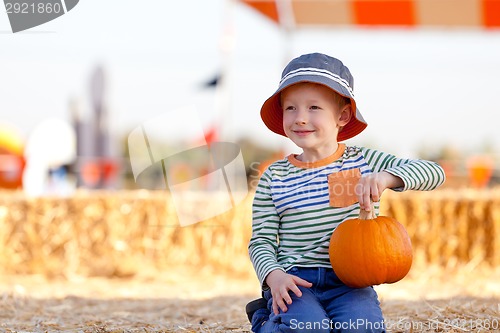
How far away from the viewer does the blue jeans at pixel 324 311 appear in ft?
5.74

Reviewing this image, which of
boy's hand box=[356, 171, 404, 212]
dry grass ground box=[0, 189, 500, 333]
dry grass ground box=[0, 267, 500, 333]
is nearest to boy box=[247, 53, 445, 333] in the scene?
boy's hand box=[356, 171, 404, 212]

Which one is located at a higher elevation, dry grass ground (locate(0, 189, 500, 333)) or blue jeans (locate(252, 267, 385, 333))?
blue jeans (locate(252, 267, 385, 333))

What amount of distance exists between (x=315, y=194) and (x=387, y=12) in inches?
216

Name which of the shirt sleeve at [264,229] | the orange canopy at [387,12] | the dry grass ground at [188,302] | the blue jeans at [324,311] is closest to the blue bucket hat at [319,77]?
the shirt sleeve at [264,229]

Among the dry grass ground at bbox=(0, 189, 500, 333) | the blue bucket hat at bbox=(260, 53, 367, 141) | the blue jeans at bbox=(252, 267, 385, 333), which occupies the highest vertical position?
the blue bucket hat at bbox=(260, 53, 367, 141)

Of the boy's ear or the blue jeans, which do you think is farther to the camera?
the boy's ear

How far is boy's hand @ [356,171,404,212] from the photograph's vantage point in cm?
178

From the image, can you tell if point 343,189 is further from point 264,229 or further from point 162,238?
point 162,238

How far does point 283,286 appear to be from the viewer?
5.83 feet

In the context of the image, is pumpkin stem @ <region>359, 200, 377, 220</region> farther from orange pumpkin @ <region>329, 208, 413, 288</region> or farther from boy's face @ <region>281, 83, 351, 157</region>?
boy's face @ <region>281, 83, 351, 157</region>

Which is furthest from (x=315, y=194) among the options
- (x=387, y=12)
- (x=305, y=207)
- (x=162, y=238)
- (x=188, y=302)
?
(x=387, y=12)

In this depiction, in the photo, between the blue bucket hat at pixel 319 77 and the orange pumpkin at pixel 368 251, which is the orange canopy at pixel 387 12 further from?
the orange pumpkin at pixel 368 251

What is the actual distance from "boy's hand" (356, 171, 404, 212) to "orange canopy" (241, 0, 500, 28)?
5.04 meters

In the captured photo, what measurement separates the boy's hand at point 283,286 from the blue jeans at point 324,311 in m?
0.02
